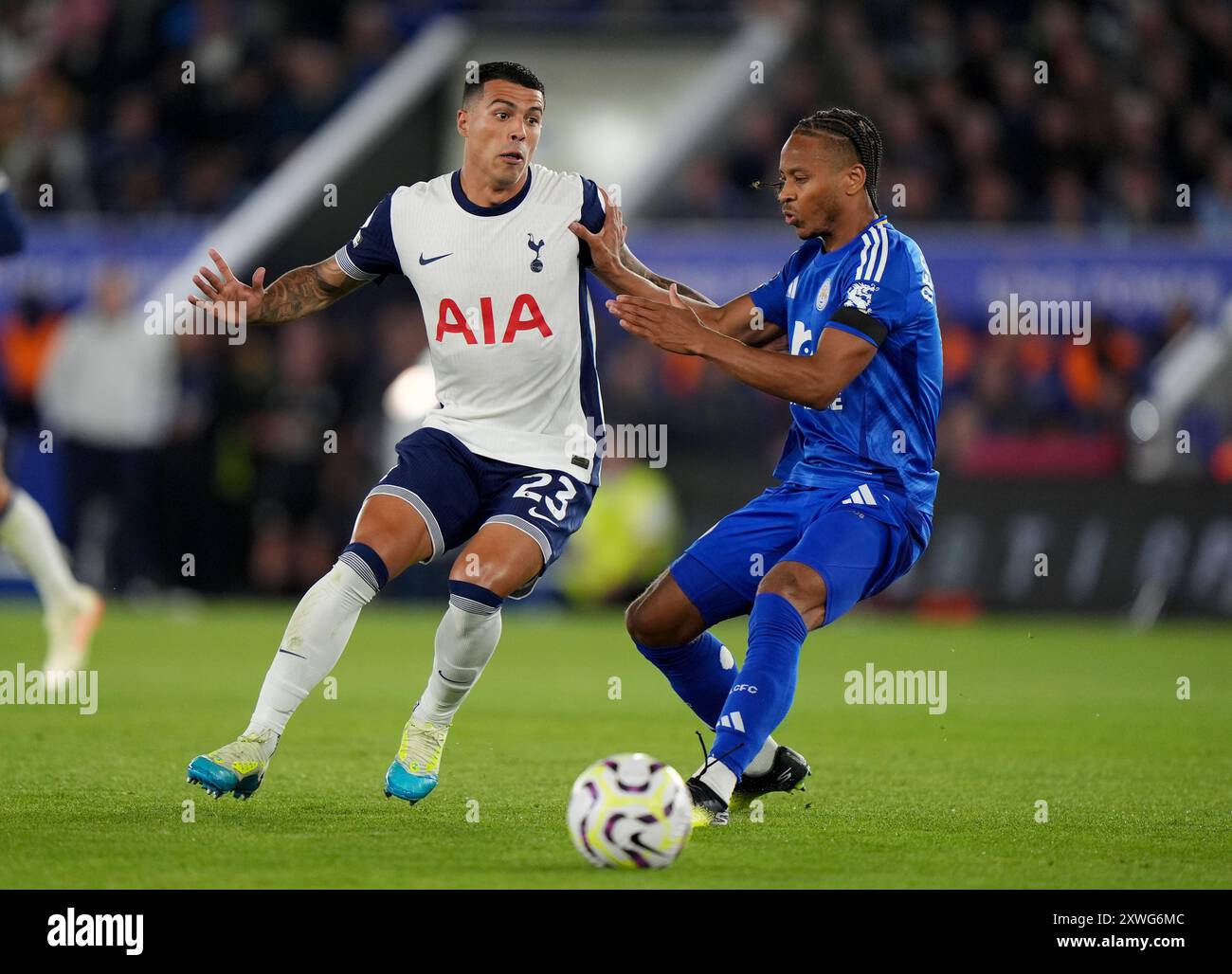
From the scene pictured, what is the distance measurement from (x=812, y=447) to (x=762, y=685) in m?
0.96

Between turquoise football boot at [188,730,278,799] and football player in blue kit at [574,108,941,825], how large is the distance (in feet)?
4.21

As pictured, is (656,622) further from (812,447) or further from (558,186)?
(558,186)

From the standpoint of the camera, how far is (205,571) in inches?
692

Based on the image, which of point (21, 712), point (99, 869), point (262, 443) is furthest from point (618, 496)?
point (99, 869)

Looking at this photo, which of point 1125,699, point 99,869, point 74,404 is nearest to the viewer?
point 99,869

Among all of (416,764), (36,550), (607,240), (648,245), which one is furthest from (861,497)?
(648,245)

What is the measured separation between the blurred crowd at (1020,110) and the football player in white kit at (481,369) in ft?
38.2

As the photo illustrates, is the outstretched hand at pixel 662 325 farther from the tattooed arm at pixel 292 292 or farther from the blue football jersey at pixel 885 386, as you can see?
the tattooed arm at pixel 292 292

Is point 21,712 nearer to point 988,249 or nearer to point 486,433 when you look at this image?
point 486,433

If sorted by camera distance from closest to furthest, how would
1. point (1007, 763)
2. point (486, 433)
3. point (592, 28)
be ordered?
point (486, 433), point (1007, 763), point (592, 28)

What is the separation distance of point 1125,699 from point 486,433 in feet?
16.9

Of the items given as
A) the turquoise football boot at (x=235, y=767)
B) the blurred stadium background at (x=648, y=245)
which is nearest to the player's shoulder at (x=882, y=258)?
the turquoise football boot at (x=235, y=767)

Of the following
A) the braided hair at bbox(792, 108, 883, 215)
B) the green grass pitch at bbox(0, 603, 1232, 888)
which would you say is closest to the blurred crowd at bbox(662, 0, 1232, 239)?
the green grass pitch at bbox(0, 603, 1232, 888)

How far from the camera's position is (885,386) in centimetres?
641
